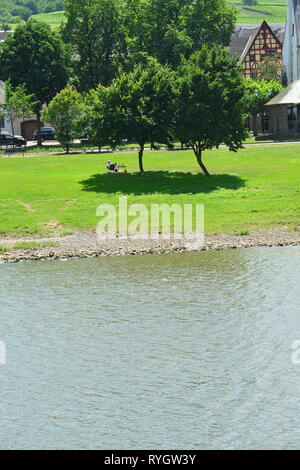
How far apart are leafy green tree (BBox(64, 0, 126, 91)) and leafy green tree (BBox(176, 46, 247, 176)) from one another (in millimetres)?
49733

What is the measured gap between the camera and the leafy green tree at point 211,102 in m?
61.9

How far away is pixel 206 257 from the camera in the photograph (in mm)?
44094

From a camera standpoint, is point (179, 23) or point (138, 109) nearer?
point (138, 109)

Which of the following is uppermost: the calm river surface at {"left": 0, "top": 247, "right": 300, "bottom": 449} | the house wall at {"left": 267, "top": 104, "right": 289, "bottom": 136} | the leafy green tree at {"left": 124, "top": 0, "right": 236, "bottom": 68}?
the leafy green tree at {"left": 124, "top": 0, "right": 236, "bottom": 68}

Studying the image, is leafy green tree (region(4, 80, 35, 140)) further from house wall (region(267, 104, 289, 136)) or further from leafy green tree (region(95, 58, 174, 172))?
leafy green tree (region(95, 58, 174, 172))

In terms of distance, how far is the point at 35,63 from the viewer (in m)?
104

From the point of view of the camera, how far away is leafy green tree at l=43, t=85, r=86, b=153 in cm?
8469

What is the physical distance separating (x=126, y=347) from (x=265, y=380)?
582cm

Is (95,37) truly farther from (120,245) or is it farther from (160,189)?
(120,245)

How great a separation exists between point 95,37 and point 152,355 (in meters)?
88.9

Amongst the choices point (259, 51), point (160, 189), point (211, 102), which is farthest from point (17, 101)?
point (259, 51)

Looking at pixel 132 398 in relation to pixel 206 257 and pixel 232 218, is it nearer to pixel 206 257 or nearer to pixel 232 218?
Answer: pixel 206 257

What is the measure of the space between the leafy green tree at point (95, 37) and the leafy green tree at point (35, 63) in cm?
571

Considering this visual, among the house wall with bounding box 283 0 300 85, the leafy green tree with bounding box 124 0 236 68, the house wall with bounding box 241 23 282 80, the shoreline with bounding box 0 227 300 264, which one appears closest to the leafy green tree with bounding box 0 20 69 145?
the leafy green tree with bounding box 124 0 236 68
